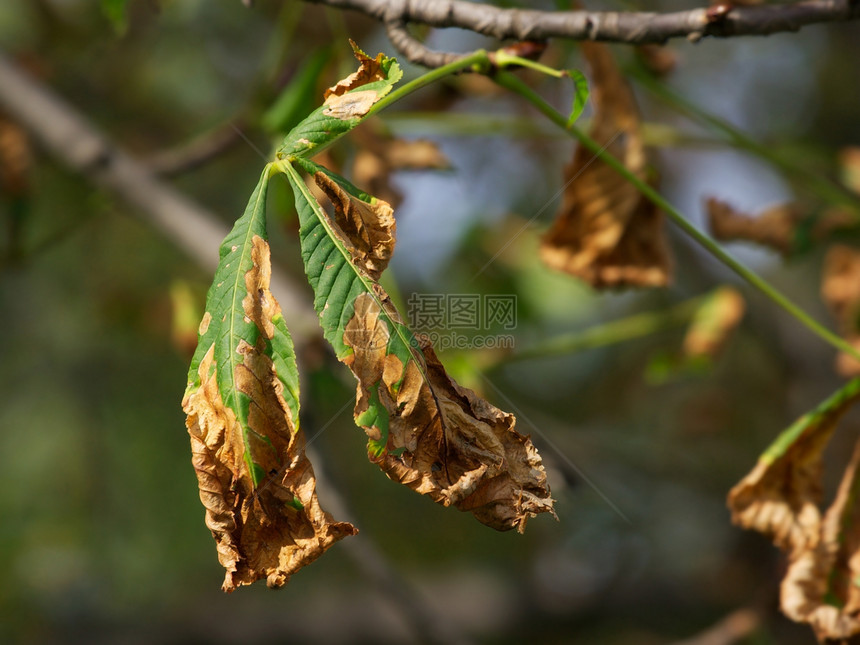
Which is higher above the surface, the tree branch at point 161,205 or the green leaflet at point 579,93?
the green leaflet at point 579,93

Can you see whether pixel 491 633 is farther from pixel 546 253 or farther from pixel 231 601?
pixel 546 253

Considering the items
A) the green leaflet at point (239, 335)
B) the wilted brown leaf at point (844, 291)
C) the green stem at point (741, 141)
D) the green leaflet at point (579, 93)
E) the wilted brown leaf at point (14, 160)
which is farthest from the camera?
the wilted brown leaf at point (14, 160)

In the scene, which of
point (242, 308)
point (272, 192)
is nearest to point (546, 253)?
point (272, 192)

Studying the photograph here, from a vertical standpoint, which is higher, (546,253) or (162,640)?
(546,253)

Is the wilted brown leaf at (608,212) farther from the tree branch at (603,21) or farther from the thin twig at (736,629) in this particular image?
the thin twig at (736,629)

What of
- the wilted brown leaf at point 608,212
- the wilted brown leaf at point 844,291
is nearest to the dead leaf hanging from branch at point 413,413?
the wilted brown leaf at point 608,212

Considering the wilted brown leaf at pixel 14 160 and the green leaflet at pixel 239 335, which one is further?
the wilted brown leaf at pixel 14 160

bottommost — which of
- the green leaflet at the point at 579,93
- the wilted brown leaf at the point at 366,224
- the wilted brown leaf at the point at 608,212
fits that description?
the wilted brown leaf at the point at 608,212
